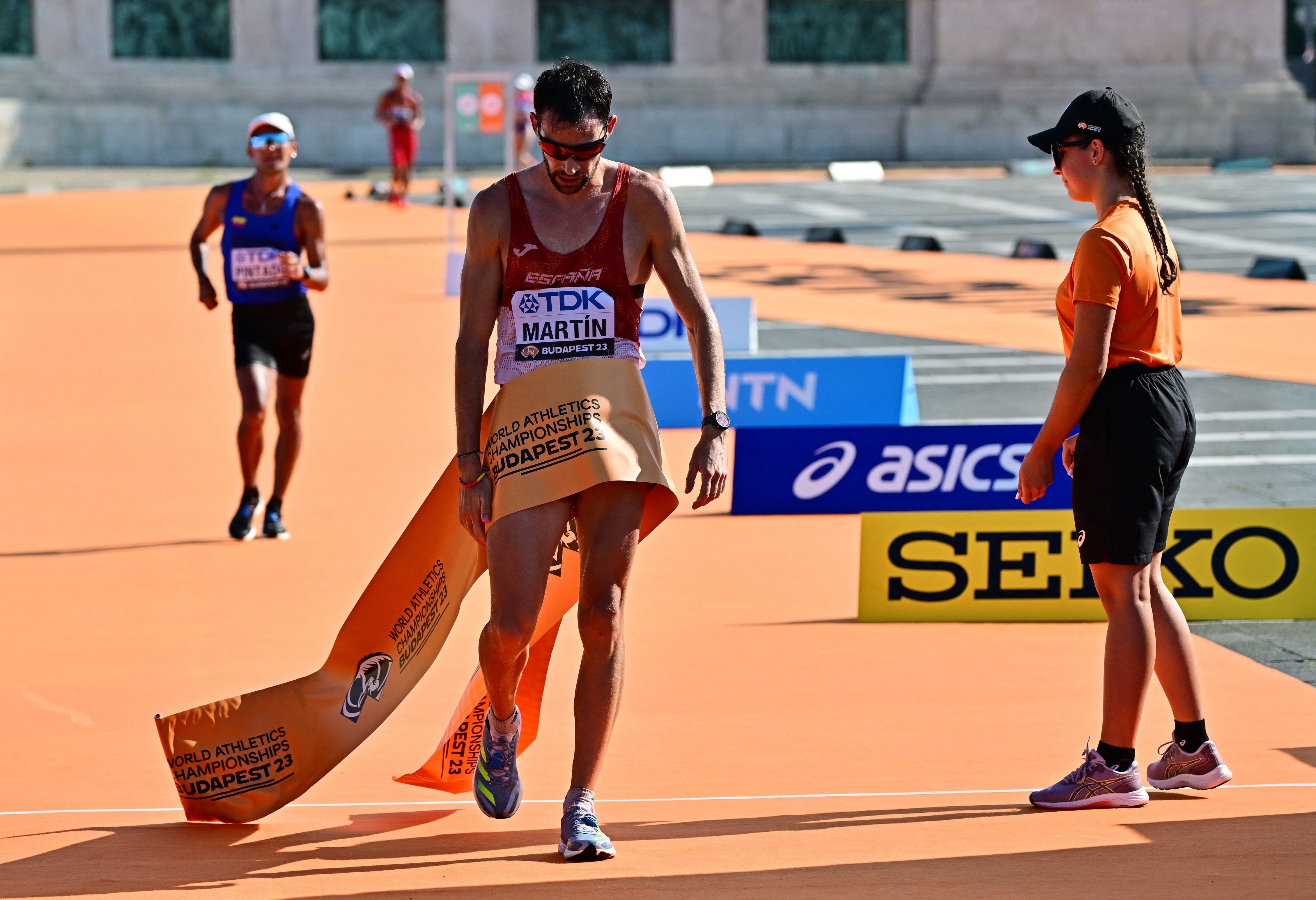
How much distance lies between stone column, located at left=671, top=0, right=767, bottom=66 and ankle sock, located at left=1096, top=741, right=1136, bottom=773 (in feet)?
135

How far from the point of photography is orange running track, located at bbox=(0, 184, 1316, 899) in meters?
4.49

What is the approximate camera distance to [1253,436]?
11.5 metres

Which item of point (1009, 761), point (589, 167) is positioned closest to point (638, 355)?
point (589, 167)

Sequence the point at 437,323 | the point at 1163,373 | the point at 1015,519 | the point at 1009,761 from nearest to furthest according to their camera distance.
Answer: the point at 1163,373, the point at 1009,761, the point at 1015,519, the point at 437,323

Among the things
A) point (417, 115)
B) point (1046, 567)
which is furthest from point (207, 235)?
point (417, 115)

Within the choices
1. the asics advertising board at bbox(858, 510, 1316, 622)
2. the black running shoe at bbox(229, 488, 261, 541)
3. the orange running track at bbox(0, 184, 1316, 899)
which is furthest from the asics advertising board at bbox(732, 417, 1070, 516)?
the black running shoe at bbox(229, 488, 261, 541)

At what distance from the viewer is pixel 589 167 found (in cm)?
462

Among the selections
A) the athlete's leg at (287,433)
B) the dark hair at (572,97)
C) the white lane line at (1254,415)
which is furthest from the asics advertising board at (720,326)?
the dark hair at (572,97)

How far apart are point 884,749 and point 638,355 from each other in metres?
1.66

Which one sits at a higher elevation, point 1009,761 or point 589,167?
point 589,167

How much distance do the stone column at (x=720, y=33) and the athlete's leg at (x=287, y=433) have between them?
122ft

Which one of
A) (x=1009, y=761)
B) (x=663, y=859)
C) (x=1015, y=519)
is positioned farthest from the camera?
(x=1015, y=519)

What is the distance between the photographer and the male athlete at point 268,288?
880 centimetres

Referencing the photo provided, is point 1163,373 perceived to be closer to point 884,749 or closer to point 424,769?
point 884,749
